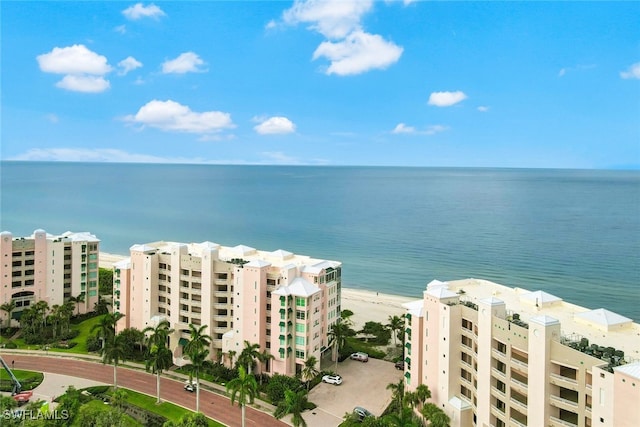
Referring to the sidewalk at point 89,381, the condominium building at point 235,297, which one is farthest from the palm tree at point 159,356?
the condominium building at point 235,297

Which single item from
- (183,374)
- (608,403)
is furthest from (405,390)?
(183,374)

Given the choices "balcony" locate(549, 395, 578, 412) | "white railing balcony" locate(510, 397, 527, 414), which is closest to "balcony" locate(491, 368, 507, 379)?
"white railing balcony" locate(510, 397, 527, 414)

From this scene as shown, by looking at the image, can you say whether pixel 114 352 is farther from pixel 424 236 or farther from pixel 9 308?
pixel 424 236

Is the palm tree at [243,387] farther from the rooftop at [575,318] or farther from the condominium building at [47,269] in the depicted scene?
the condominium building at [47,269]

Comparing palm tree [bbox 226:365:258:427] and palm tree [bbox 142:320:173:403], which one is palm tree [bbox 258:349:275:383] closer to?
palm tree [bbox 142:320:173:403]

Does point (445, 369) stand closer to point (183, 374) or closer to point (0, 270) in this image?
point (183, 374)

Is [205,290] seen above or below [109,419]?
above
